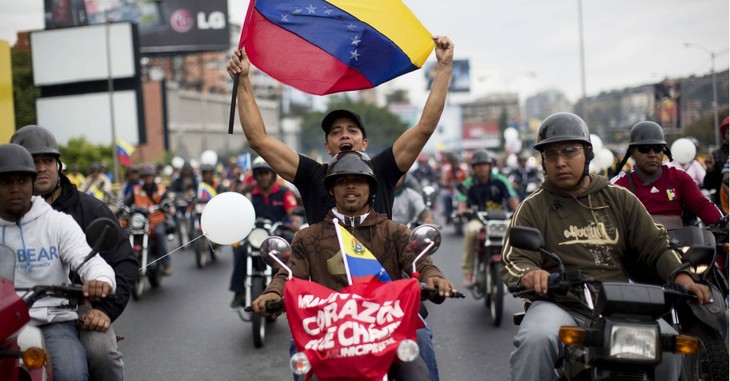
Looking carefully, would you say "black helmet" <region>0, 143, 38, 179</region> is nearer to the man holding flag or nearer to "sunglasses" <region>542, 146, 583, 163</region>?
the man holding flag

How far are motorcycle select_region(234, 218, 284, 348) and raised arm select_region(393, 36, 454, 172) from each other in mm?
4008

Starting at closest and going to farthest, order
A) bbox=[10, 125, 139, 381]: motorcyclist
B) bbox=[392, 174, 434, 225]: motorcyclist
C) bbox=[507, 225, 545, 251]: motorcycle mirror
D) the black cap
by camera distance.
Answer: bbox=[507, 225, 545, 251]: motorcycle mirror < bbox=[10, 125, 139, 381]: motorcyclist < the black cap < bbox=[392, 174, 434, 225]: motorcyclist

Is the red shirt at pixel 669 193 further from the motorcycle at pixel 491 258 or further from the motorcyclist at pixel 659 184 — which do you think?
the motorcycle at pixel 491 258

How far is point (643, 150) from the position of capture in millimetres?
7656

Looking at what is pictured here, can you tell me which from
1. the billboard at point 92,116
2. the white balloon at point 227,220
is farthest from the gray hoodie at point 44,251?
the billboard at point 92,116

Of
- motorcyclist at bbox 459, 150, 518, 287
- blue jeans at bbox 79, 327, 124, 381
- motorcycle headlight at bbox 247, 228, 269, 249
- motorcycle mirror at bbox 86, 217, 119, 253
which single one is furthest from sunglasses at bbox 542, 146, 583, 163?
motorcyclist at bbox 459, 150, 518, 287

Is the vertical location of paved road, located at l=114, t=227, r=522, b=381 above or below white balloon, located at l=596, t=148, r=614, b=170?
below

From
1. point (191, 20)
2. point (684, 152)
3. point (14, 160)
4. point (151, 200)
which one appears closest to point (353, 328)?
point (14, 160)

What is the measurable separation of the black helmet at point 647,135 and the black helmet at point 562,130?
2.67 metres

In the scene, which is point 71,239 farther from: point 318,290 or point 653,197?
point 653,197

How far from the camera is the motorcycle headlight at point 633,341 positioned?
3.97m

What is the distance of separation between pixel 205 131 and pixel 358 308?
87.5 meters

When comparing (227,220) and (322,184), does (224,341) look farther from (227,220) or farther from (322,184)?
(227,220)

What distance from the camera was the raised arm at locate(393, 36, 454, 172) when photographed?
570 centimetres
